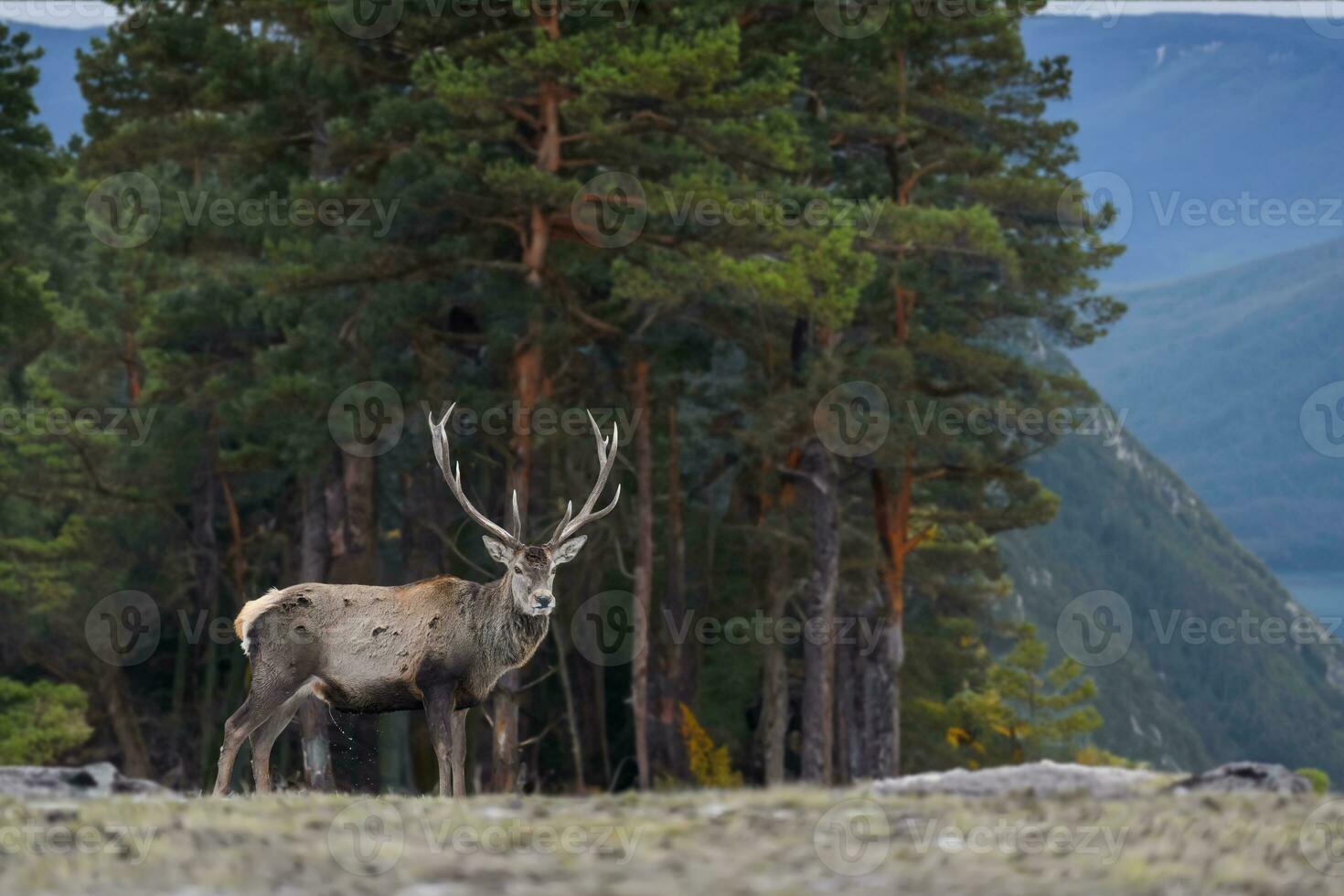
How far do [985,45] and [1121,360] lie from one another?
16492cm

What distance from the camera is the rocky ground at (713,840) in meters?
6.61

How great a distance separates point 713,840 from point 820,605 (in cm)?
2144

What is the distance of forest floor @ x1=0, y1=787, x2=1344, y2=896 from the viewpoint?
659cm

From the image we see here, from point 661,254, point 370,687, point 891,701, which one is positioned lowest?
point 891,701

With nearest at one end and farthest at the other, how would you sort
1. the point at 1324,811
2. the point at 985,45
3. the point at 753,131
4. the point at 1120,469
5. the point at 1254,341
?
the point at 1324,811
the point at 753,131
the point at 985,45
the point at 1120,469
the point at 1254,341

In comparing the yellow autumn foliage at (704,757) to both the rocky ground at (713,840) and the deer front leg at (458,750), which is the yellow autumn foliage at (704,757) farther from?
the rocky ground at (713,840)

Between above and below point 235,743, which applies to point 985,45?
above

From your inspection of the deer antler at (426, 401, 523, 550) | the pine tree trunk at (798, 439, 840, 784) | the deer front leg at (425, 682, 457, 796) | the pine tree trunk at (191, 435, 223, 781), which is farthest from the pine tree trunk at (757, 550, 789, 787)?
the deer front leg at (425, 682, 457, 796)

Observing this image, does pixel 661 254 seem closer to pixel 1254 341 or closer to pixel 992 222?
pixel 992 222

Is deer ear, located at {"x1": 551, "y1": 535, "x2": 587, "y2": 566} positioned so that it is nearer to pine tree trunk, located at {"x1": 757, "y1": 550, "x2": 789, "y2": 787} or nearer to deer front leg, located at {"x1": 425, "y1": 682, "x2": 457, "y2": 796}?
deer front leg, located at {"x1": 425, "y1": 682, "x2": 457, "y2": 796}

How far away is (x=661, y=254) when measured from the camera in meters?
24.5

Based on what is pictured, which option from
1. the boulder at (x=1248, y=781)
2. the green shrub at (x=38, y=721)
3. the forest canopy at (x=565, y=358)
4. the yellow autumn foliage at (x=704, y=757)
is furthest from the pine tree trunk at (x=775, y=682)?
the boulder at (x=1248, y=781)

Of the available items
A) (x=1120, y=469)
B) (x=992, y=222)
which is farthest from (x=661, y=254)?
(x=1120, y=469)

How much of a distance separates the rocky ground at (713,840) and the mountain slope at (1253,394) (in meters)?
148
